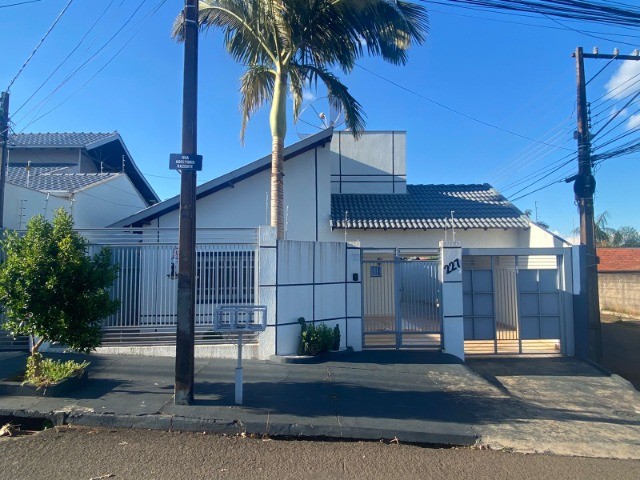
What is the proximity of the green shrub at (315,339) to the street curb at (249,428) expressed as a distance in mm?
3412

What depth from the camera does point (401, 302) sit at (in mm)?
10359

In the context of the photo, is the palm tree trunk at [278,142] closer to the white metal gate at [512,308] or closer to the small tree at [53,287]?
the small tree at [53,287]

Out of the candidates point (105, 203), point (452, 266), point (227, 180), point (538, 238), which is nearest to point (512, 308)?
point (452, 266)

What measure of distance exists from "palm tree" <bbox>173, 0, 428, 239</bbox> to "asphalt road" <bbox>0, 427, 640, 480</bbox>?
17.3 feet

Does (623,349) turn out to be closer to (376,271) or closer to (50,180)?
(376,271)

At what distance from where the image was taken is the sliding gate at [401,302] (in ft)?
33.7

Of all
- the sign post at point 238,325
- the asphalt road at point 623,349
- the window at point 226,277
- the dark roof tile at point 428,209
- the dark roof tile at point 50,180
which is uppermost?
the dark roof tile at point 50,180

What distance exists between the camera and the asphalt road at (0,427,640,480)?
444cm

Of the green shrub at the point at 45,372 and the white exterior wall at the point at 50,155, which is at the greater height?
the white exterior wall at the point at 50,155

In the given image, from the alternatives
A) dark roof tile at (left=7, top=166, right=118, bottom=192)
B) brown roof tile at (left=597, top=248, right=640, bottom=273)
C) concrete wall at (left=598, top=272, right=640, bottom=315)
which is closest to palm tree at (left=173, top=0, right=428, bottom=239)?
dark roof tile at (left=7, top=166, right=118, bottom=192)

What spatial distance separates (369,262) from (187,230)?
17.0ft

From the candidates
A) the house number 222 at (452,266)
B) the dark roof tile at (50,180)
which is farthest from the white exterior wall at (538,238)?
the dark roof tile at (50,180)

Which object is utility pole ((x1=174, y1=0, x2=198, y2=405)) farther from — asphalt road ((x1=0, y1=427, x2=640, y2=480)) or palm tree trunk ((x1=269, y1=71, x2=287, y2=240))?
palm tree trunk ((x1=269, y1=71, x2=287, y2=240))

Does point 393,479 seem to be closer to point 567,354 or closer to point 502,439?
point 502,439
